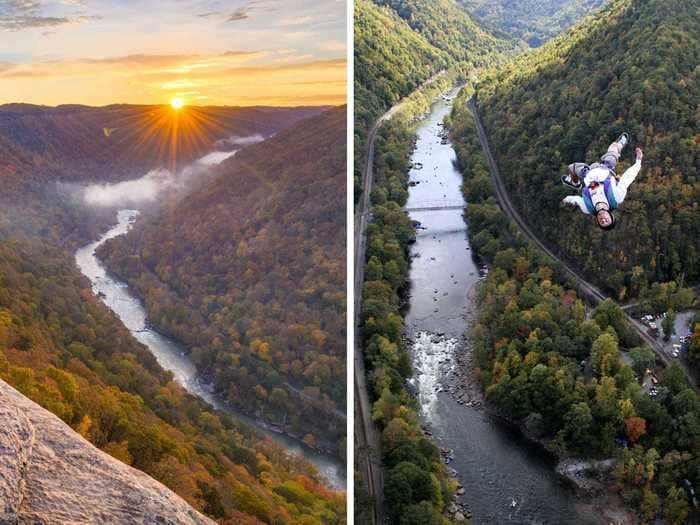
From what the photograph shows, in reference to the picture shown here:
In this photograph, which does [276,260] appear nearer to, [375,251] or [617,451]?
[617,451]

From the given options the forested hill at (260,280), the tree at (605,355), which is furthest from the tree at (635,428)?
the forested hill at (260,280)

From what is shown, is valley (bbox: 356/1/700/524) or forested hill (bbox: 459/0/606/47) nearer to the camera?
valley (bbox: 356/1/700/524)

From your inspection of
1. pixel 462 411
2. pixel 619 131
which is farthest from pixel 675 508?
pixel 619 131

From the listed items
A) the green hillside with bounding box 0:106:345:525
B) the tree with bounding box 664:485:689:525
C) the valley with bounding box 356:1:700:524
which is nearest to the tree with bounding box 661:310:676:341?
the valley with bounding box 356:1:700:524

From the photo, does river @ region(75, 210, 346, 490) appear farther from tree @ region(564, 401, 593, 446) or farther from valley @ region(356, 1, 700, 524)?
tree @ region(564, 401, 593, 446)

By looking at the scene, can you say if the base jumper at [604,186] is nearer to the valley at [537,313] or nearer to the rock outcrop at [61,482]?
the rock outcrop at [61,482]

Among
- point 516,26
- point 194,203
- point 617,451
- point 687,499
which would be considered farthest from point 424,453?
point 516,26
